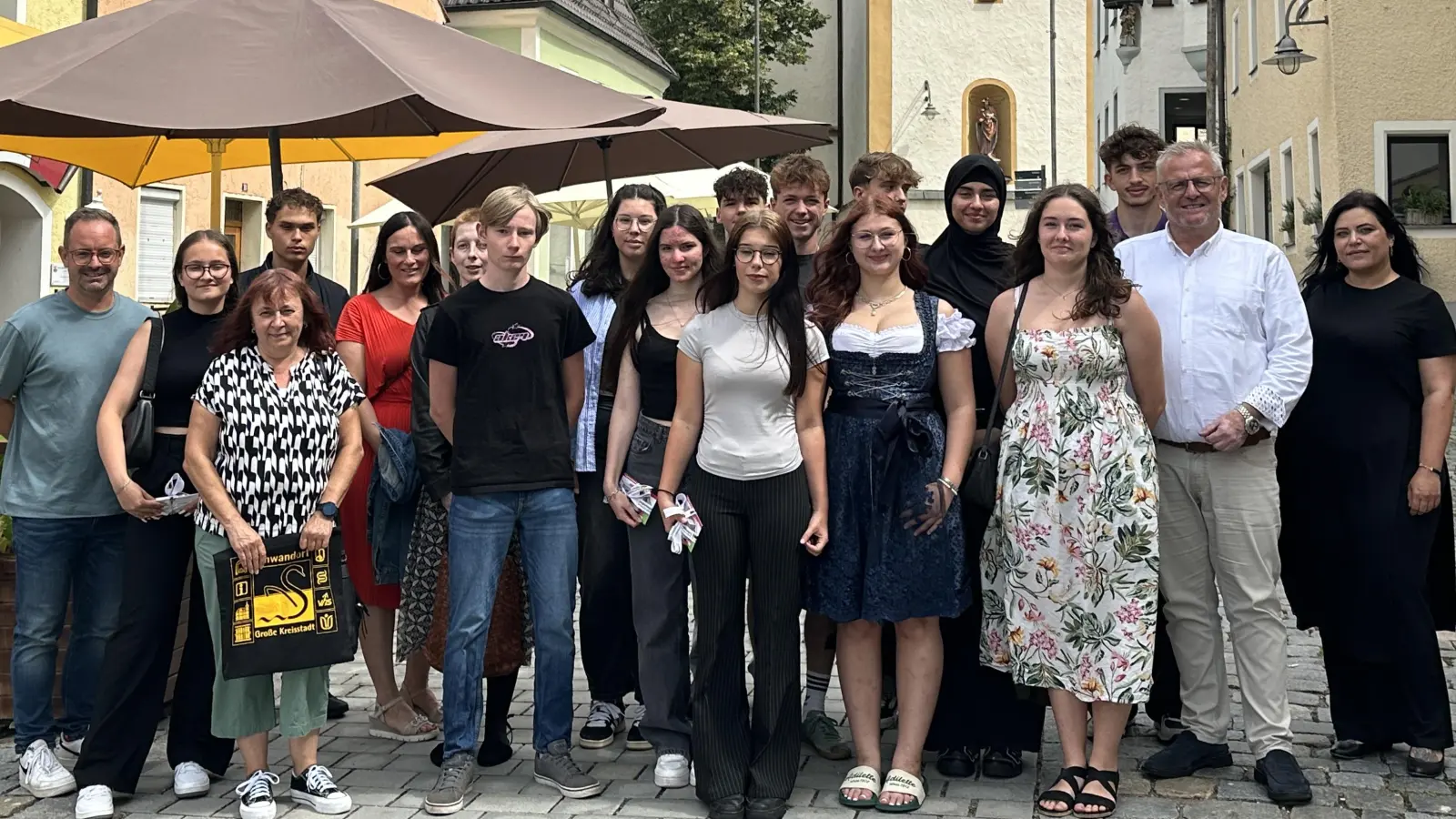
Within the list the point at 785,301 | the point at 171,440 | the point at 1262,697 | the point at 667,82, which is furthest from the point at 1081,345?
the point at 667,82

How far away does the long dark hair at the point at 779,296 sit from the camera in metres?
4.97

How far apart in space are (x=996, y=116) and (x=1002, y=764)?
3376cm

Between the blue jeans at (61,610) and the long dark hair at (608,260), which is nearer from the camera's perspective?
the blue jeans at (61,610)

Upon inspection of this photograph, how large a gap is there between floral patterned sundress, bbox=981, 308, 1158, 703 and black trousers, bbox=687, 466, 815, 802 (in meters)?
0.74

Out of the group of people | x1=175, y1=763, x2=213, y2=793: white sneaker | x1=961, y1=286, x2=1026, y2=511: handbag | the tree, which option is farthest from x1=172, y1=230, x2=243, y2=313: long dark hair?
the tree

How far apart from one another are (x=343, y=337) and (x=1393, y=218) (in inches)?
156

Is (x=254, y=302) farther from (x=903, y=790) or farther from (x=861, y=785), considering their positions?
(x=903, y=790)

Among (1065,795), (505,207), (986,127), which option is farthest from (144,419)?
(986,127)

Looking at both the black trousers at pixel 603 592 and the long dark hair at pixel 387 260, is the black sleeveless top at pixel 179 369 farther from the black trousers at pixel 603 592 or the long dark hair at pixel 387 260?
the black trousers at pixel 603 592

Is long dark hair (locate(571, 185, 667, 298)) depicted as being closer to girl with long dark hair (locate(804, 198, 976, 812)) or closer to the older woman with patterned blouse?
girl with long dark hair (locate(804, 198, 976, 812))

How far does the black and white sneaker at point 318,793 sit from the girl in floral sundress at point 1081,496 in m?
2.29

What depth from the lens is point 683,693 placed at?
216 inches

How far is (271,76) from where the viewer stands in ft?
16.2

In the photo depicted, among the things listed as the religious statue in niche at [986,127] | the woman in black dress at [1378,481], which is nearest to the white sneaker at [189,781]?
the woman in black dress at [1378,481]
